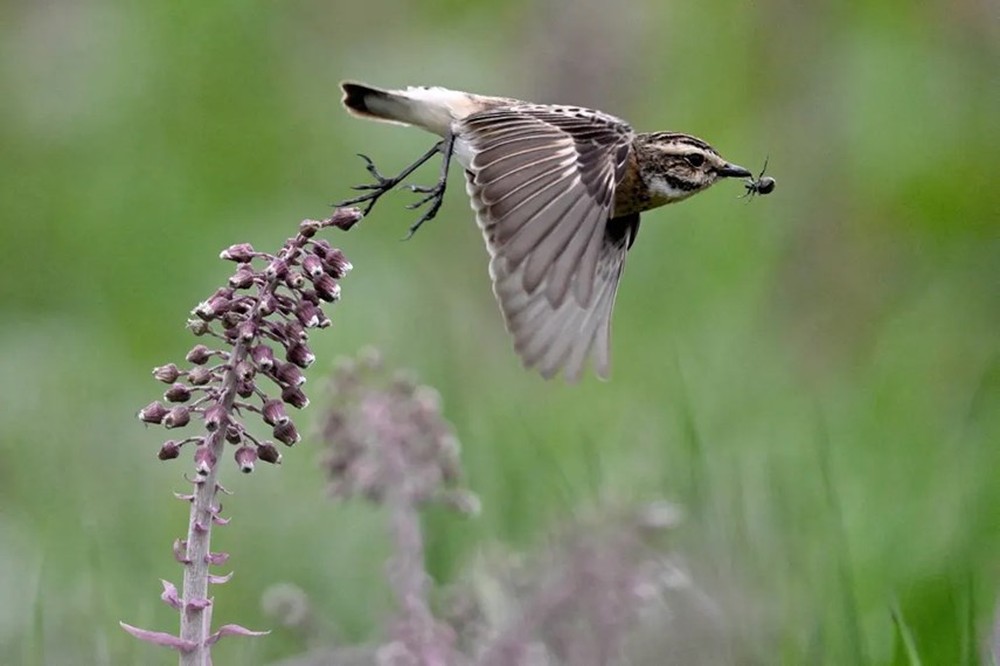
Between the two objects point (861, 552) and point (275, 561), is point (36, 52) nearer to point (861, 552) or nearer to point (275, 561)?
point (275, 561)

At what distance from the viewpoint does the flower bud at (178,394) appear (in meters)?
2.42

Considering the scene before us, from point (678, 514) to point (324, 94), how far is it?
19.1 feet

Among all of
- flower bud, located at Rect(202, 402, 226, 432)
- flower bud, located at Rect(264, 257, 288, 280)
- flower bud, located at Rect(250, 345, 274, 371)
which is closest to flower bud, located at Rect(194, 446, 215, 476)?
flower bud, located at Rect(202, 402, 226, 432)

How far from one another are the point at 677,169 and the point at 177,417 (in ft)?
7.08

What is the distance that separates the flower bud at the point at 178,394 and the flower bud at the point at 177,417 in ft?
0.05

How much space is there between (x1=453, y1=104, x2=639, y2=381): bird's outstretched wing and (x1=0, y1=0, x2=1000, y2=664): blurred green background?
32 centimetres

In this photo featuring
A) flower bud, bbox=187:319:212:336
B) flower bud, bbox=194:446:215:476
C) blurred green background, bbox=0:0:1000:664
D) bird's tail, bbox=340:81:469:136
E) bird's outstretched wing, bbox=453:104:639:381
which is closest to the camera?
flower bud, bbox=194:446:215:476

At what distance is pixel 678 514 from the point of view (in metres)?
3.89

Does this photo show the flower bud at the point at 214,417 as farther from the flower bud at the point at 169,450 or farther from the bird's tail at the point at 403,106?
the bird's tail at the point at 403,106

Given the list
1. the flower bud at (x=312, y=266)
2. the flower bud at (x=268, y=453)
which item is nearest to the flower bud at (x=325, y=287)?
the flower bud at (x=312, y=266)

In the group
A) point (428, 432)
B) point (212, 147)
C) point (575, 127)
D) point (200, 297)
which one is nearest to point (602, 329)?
point (575, 127)

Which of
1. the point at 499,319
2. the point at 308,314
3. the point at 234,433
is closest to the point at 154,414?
the point at 234,433

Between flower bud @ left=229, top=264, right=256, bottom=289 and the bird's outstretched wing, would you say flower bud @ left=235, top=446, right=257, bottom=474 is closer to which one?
flower bud @ left=229, top=264, right=256, bottom=289

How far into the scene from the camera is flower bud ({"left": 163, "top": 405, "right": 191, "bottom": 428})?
2.37m
